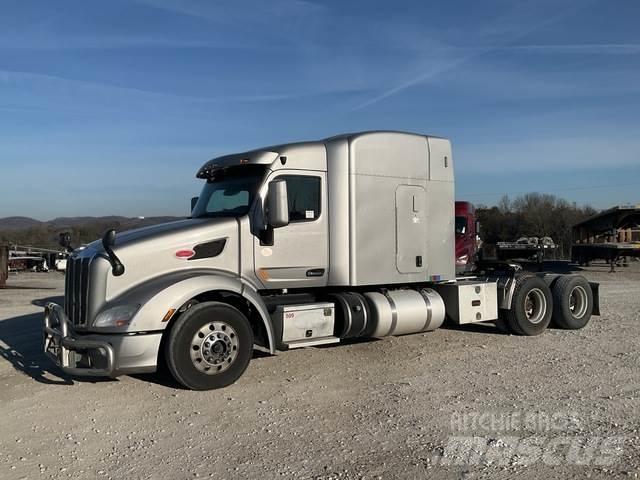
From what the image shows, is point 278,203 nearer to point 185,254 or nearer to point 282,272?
point 282,272

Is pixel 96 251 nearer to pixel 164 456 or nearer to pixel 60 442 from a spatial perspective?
pixel 60 442

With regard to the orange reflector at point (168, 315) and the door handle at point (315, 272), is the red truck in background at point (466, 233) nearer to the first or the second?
the door handle at point (315, 272)

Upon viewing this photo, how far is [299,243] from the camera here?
7.75 meters

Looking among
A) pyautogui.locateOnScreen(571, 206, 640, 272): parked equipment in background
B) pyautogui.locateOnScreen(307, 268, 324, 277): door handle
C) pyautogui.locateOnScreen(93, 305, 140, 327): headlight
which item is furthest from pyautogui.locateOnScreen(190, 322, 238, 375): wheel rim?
pyautogui.locateOnScreen(571, 206, 640, 272): parked equipment in background

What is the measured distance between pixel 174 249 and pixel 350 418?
283 centimetres

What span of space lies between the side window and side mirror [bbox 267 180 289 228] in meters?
0.53

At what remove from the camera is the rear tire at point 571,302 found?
1050 cm

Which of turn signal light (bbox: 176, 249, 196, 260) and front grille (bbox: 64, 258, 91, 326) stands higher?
turn signal light (bbox: 176, 249, 196, 260)

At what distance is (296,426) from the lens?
17.7 feet

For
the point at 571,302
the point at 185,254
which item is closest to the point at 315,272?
the point at 185,254

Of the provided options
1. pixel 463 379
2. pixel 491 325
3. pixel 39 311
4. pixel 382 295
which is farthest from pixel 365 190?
pixel 39 311

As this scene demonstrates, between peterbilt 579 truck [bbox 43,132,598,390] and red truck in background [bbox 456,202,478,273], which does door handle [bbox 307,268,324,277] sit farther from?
red truck in background [bbox 456,202,478,273]

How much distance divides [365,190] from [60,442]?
4900mm

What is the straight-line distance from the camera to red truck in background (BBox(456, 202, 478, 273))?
16.9m
